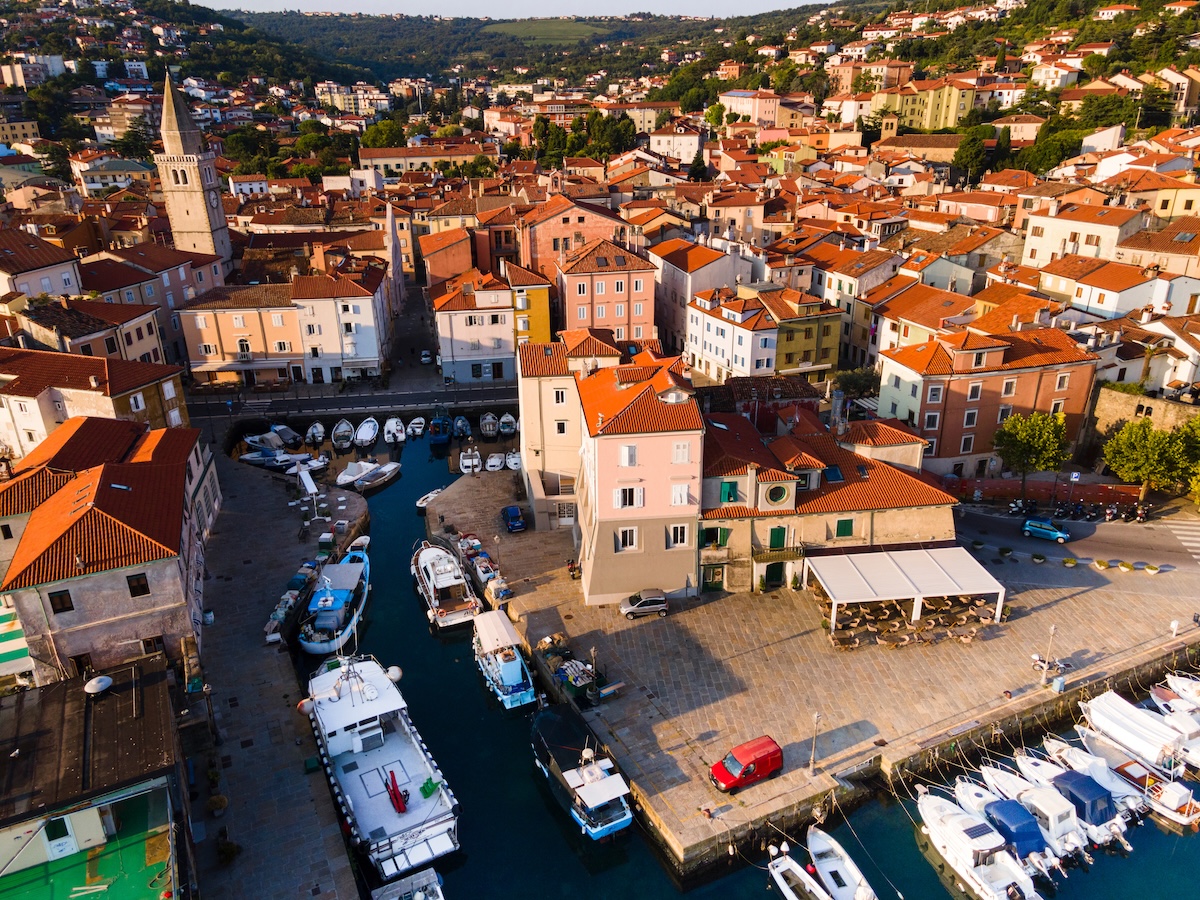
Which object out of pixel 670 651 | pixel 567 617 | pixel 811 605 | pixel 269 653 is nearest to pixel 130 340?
pixel 269 653

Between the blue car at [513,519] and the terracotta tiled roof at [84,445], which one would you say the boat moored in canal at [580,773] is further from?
the terracotta tiled roof at [84,445]

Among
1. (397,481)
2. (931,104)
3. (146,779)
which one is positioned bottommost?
(397,481)

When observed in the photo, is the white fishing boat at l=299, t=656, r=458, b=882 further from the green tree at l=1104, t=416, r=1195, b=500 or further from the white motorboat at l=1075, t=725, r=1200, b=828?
the green tree at l=1104, t=416, r=1195, b=500

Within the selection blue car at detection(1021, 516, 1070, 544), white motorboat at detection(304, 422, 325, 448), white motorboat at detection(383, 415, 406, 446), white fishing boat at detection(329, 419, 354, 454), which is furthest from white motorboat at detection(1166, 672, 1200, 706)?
white motorboat at detection(304, 422, 325, 448)

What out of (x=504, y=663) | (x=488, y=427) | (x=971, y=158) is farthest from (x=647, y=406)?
(x=971, y=158)

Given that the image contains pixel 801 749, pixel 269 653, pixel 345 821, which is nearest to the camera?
pixel 345 821

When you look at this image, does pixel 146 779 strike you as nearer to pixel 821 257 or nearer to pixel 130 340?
pixel 130 340

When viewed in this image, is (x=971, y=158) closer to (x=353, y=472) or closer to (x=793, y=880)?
(x=353, y=472)
